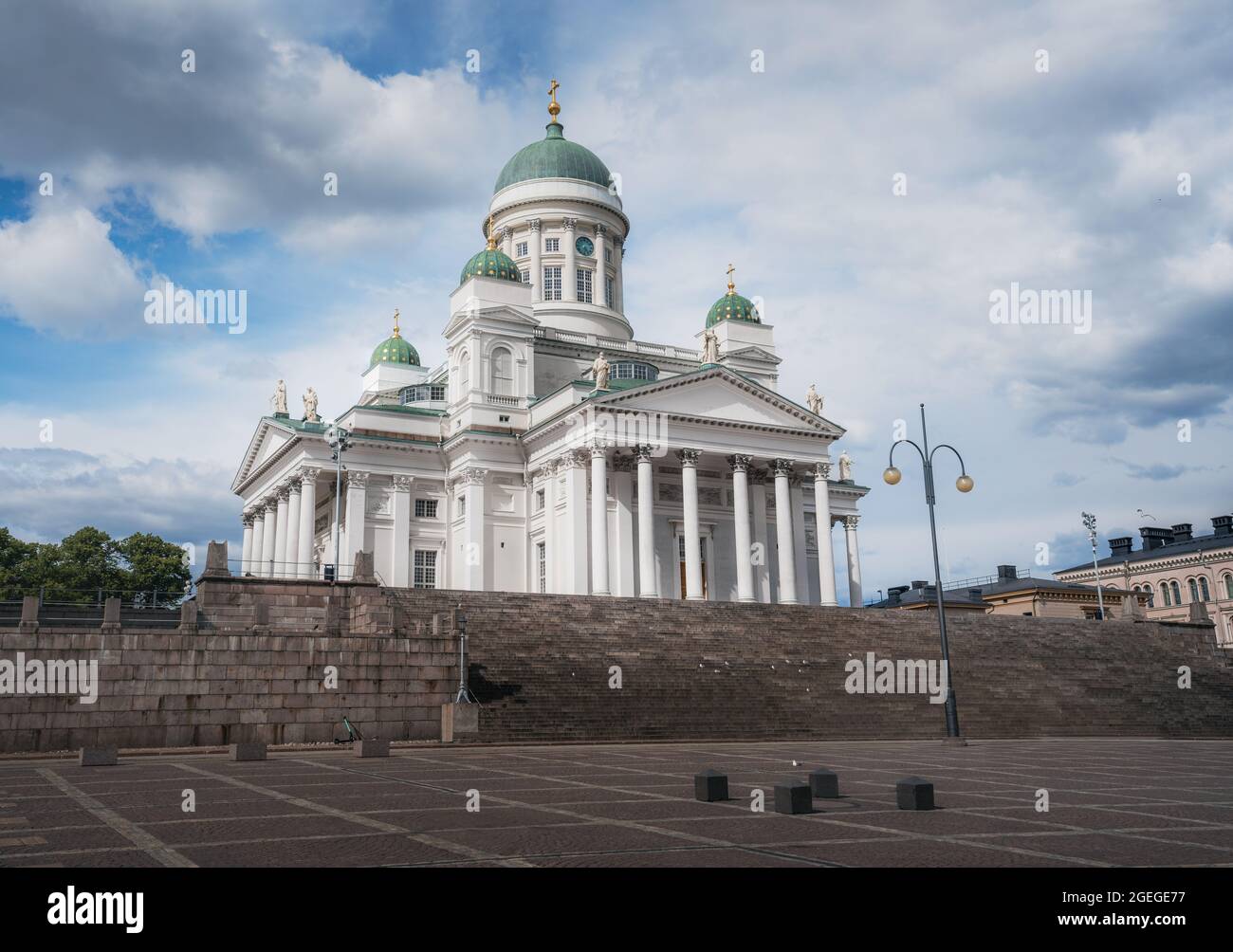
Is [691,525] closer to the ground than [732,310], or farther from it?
closer to the ground

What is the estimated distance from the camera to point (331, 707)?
1088 inches

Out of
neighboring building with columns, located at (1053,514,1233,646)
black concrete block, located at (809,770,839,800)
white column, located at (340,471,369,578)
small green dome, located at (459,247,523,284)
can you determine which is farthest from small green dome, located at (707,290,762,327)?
black concrete block, located at (809,770,839,800)

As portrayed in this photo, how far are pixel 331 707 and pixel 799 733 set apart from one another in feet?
43.8

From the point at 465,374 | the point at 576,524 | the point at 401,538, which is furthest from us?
the point at 465,374

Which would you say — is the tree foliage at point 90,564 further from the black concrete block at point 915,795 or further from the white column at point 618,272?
the black concrete block at point 915,795

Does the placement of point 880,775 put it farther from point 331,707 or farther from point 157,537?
point 157,537

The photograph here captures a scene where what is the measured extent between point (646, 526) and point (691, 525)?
2652 millimetres

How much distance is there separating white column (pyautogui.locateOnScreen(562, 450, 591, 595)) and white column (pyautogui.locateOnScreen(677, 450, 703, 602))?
4740 mm

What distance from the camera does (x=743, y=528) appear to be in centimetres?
5012

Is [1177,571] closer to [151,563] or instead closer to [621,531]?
[621,531]

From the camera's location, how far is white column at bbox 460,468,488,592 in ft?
171

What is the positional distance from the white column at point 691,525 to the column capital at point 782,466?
427 centimetres

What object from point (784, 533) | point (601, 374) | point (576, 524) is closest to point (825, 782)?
point (576, 524)
